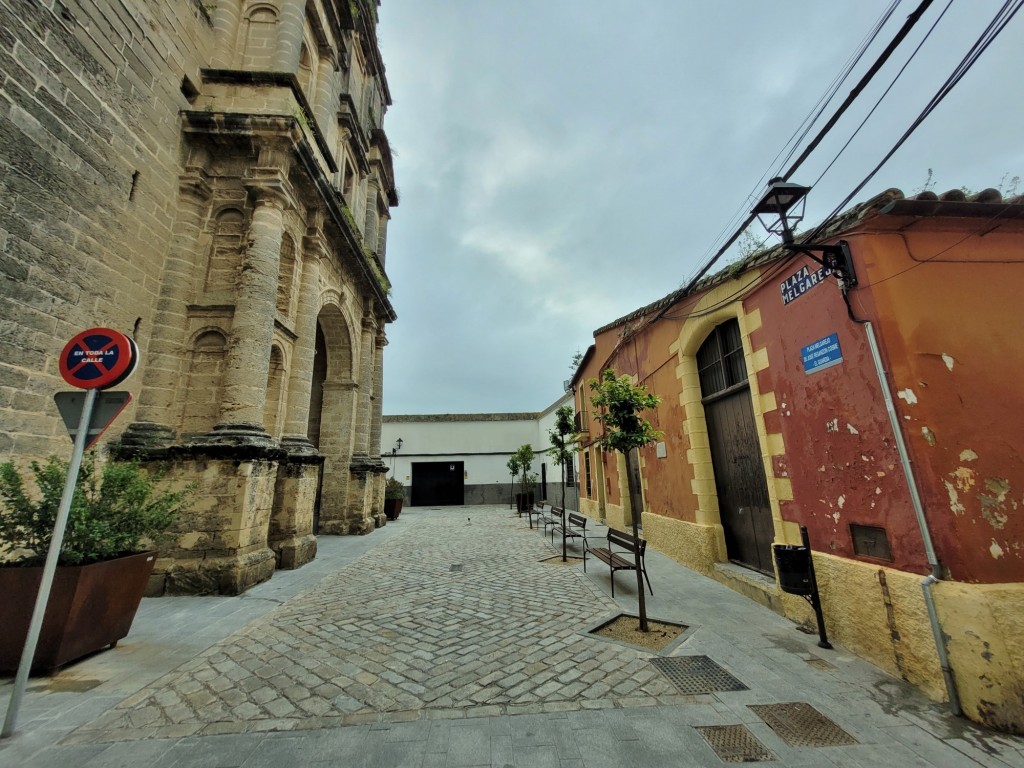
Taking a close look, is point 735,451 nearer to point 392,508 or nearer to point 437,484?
point 392,508

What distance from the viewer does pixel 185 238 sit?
696 cm

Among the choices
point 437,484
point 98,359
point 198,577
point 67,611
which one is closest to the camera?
point 98,359

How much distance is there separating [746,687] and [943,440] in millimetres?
2442

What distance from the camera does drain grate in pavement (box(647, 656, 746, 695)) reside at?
10.1 feet

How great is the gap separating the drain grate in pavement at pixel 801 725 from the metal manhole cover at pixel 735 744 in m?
0.21

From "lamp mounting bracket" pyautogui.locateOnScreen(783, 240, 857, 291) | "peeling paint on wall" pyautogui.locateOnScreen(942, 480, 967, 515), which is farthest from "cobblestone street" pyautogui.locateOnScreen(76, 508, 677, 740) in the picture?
"lamp mounting bracket" pyautogui.locateOnScreen(783, 240, 857, 291)

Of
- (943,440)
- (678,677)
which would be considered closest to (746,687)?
(678,677)

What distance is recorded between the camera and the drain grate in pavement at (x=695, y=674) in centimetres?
309

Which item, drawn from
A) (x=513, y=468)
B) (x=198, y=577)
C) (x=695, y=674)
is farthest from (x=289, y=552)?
(x=513, y=468)

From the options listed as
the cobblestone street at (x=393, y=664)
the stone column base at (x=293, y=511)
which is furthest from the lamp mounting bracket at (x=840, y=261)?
the stone column base at (x=293, y=511)

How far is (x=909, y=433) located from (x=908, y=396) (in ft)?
0.99

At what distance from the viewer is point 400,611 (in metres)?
4.98

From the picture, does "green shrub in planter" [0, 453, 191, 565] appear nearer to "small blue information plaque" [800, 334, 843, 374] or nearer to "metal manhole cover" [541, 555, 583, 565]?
"metal manhole cover" [541, 555, 583, 565]

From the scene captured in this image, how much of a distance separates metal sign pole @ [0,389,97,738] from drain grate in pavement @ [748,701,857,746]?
15.6 ft
